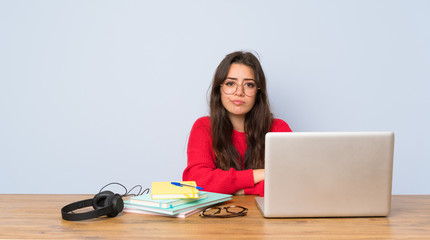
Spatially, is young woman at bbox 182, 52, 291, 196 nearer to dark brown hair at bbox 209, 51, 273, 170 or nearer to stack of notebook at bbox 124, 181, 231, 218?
dark brown hair at bbox 209, 51, 273, 170

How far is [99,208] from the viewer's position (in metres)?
1.21

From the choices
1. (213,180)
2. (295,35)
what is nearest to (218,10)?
(295,35)

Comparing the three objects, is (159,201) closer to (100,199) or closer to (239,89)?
(100,199)

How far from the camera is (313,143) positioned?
1.13m

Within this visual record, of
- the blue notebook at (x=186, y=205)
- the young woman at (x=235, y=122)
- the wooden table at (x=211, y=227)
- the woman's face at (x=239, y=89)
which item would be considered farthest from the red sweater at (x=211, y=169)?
the wooden table at (x=211, y=227)

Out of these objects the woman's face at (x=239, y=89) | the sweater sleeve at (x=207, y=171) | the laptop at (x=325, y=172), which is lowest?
the sweater sleeve at (x=207, y=171)

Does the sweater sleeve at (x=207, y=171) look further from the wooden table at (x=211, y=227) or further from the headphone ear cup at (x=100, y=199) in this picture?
the headphone ear cup at (x=100, y=199)

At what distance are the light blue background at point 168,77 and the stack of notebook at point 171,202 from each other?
144 centimetres

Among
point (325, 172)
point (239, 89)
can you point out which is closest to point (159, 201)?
point (325, 172)

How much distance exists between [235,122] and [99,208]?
1.33 metres

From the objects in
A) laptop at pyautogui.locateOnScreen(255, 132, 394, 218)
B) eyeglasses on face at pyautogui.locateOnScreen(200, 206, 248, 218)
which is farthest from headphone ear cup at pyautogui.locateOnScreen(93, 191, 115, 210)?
laptop at pyautogui.locateOnScreen(255, 132, 394, 218)

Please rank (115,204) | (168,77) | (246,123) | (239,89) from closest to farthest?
(115,204) → (239,89) → (246,123) → (168,77)

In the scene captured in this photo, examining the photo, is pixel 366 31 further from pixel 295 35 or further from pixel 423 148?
pixel 423 148

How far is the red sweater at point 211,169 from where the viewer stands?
1801mm
